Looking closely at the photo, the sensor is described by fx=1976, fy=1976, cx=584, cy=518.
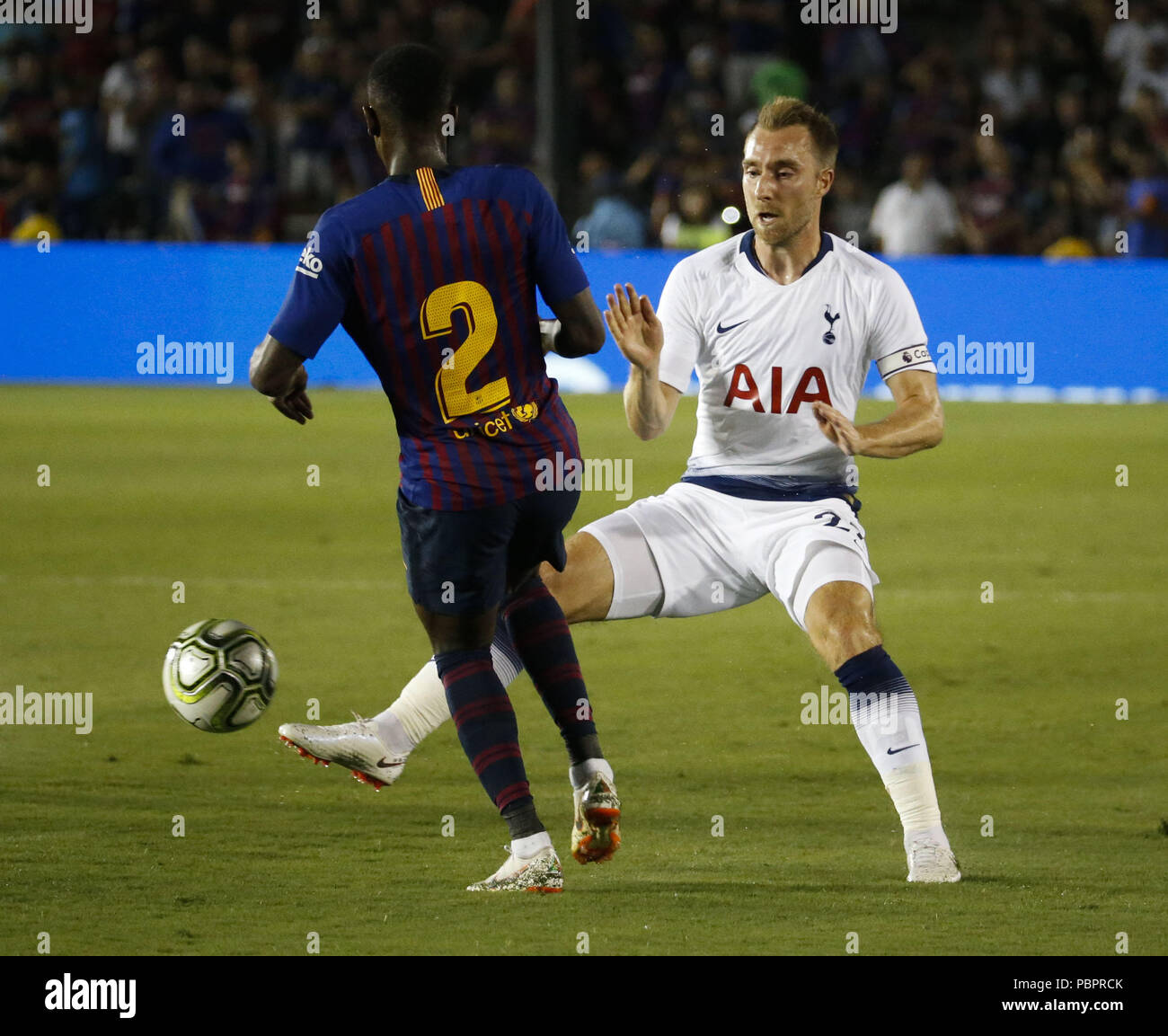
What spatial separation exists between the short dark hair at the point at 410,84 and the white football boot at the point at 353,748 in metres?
1.63

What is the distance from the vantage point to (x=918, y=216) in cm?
1766

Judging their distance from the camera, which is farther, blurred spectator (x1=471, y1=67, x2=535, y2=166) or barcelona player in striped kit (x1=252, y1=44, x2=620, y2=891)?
blurred spectator (x1=471, y1=67, x2=535, y2=166)

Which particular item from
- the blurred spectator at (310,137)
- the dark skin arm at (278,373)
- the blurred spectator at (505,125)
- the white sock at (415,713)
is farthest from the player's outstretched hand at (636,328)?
the blurred spectator at (310,137)

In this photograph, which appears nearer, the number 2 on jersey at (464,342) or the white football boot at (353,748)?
the number 2 on jersey at (464,342)

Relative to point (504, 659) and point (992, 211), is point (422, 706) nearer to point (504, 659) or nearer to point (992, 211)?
point (504, 659)

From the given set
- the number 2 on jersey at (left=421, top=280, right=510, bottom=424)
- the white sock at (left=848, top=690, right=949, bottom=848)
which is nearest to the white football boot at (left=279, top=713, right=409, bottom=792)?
the number 2 on jersey at (left=421, top=280, right=510, bottom=424)

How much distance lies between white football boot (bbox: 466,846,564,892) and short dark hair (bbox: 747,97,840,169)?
2148 mm

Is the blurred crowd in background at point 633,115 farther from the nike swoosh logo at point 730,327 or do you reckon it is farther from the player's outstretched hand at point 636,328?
the player's outstretched hand at point 636,328

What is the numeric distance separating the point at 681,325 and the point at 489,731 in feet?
5.07

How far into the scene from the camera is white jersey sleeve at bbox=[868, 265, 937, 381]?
5.52 m

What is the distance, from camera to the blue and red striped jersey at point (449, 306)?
15.2 feet

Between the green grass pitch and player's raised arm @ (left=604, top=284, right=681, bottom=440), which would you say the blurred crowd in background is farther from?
player's raised arm @ (left=604, top=284, right=681, bottom=440)

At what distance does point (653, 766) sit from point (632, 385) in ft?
4.68

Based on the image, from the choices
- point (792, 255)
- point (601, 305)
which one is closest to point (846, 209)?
point (601, 305)
